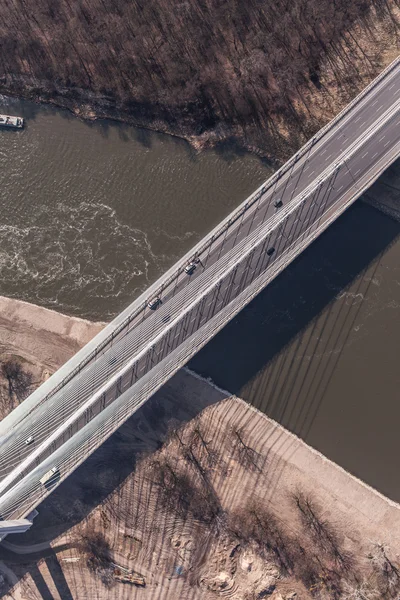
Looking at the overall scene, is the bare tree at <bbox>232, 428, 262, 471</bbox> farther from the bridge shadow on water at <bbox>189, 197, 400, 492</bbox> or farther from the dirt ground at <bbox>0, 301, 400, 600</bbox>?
the bridge shadow on water at <bbox>189, 197, 400, 492</bbox>

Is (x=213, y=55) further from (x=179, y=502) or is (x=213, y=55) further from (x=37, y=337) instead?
(x=179, y=502)

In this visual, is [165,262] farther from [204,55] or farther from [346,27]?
[346,27]

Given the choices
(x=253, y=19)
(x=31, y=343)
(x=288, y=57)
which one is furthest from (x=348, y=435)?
(x=253, y=19)

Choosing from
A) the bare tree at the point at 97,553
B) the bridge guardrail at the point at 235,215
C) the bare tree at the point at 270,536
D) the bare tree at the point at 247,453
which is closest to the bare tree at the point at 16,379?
the bridge guardrail at the point at 235,215

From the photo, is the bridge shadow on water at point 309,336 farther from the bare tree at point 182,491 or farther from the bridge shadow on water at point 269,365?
the bare tree at point 182,491

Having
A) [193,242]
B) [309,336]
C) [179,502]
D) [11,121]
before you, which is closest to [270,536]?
[179,502]
